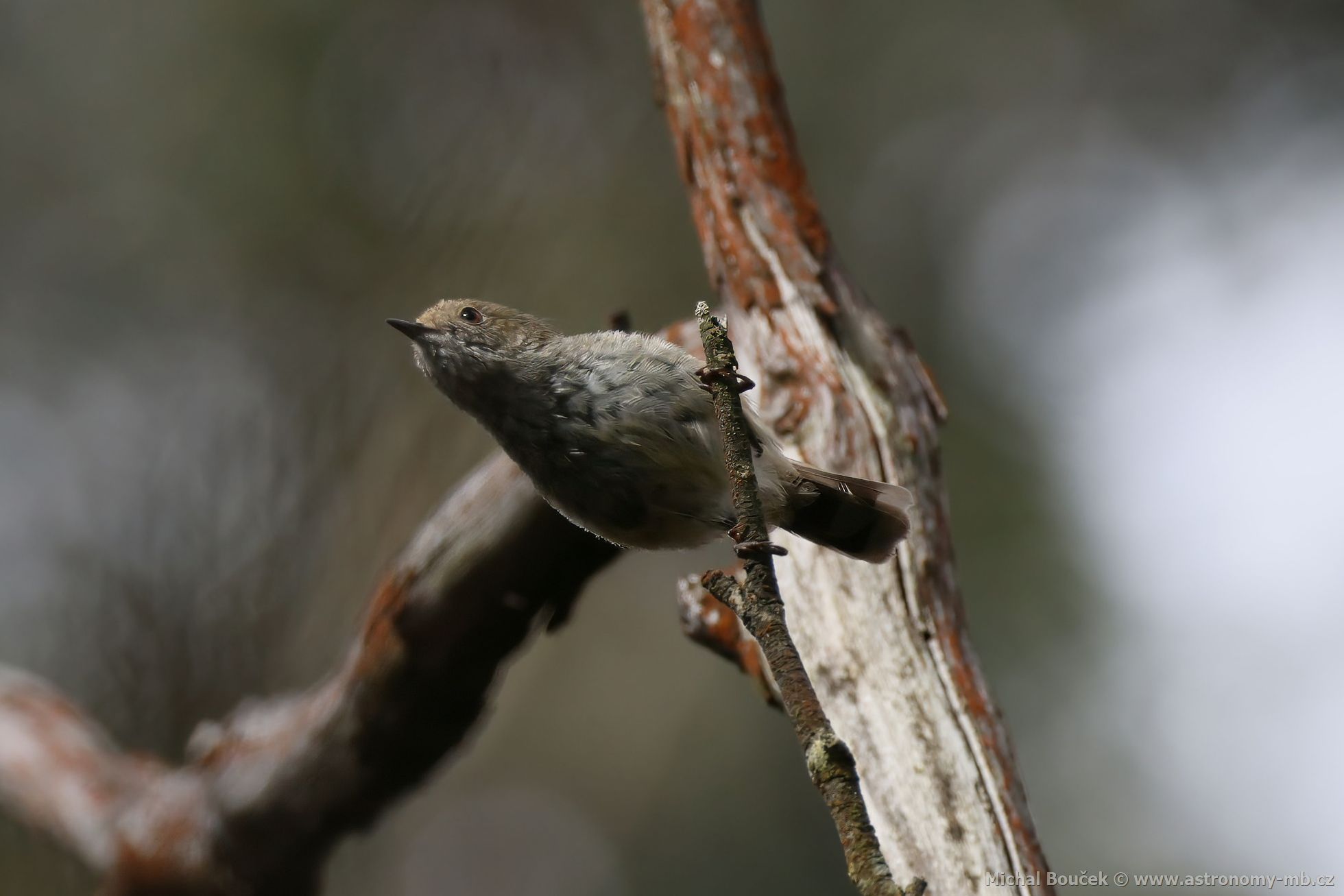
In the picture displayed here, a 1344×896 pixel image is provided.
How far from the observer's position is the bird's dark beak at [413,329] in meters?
2.65

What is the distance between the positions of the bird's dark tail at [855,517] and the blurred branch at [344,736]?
77 cm

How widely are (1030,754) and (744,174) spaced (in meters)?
5.20

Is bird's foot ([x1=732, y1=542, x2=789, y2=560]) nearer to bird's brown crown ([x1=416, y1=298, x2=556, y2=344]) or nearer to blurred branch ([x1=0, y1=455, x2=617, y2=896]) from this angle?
bird's brown crown ([x1=416, y1=298, x2=556, y2=344])

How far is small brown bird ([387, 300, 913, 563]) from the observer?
2.46 metres

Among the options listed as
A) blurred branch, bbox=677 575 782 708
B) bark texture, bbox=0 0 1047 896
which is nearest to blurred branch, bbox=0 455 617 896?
bark texture, bbox=0 0 1047 896

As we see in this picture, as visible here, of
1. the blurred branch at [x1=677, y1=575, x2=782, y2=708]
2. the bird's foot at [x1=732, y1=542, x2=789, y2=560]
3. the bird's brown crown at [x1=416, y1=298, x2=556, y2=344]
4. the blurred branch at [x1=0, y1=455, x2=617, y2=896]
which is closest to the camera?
the bird's foot at [x1=732, y1=542, x2=789, y2=560]

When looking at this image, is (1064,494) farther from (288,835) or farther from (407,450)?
(288,835)

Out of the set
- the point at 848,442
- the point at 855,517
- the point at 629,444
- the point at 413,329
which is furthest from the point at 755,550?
the point at 413,329

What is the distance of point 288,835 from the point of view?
363 cm

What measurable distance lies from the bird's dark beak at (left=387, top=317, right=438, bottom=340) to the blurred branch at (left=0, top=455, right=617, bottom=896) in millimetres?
539

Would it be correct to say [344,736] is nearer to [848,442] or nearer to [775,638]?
[848,442]

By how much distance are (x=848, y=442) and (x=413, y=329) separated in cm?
112

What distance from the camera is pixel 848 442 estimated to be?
9.16 feet

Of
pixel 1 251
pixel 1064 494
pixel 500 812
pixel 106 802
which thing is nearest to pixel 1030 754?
pixel 1064 494
